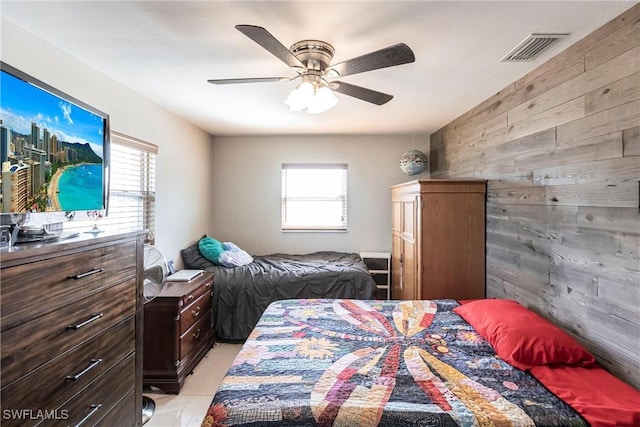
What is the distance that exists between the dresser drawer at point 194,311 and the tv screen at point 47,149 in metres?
1.22

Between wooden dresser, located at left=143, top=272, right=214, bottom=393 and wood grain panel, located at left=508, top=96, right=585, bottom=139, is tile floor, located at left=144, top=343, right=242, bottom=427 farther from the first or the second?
wood grain panel, located at left=508, top=96, right=585, bottom=139

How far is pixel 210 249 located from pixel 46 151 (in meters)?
2.37

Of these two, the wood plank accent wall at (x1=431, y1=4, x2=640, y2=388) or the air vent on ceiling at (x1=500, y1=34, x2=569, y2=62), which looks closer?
the wood plank accent wall at (x1=431, y1=4, x2=640, y2=388)

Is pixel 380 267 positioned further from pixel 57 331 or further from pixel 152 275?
pixel 57 331

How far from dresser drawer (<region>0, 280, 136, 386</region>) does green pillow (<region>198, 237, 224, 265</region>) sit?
6.61 feet

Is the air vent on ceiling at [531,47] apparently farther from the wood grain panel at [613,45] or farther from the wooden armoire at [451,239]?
the wooden armoire at [451,239]

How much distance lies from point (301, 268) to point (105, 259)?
7.43ft

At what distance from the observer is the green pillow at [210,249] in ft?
11.8

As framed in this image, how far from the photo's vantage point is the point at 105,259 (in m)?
1.44

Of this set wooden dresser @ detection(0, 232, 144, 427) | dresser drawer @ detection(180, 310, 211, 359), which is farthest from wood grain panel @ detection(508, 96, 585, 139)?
dresser drawer @ detection(180, 310, 211, 359)

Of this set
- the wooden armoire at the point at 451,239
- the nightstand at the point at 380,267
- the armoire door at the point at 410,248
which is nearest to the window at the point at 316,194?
the nightstand at the point at 380,267

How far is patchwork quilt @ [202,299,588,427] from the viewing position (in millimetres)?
1189

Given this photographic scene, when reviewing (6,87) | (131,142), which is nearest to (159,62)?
(131,142)

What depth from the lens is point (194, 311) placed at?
2717 mm
